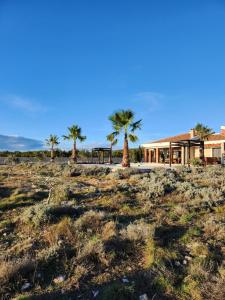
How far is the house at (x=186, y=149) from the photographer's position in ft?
110

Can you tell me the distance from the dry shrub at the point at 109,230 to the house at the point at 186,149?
25.2 metres

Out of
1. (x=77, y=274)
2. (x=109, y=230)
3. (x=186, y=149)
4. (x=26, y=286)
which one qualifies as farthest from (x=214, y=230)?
(x=186, y=149)

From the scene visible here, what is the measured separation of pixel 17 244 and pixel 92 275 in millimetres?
2086

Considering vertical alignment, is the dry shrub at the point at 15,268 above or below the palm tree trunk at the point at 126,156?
below

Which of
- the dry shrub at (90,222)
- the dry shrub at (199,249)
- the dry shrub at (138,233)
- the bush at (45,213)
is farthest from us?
the bush at (45,213)

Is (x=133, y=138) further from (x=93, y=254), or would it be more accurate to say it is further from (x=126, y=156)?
(x=93, y=254)

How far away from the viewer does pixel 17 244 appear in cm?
614

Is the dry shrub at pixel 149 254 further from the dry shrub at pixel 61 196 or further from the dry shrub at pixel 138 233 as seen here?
the dry shrub at pixel 61 196

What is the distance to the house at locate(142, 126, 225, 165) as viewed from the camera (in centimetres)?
3348

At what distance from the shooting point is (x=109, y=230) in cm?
660

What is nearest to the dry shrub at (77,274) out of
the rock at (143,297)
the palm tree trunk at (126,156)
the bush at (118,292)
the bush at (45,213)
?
the bush at (118,292)

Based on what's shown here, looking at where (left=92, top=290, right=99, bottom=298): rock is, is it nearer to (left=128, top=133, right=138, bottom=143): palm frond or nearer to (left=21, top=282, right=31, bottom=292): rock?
(left=21, top=282, right=31, bottom=292): rock

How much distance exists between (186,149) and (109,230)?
35952 millimetres

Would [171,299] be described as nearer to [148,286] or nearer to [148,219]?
[148,286]
